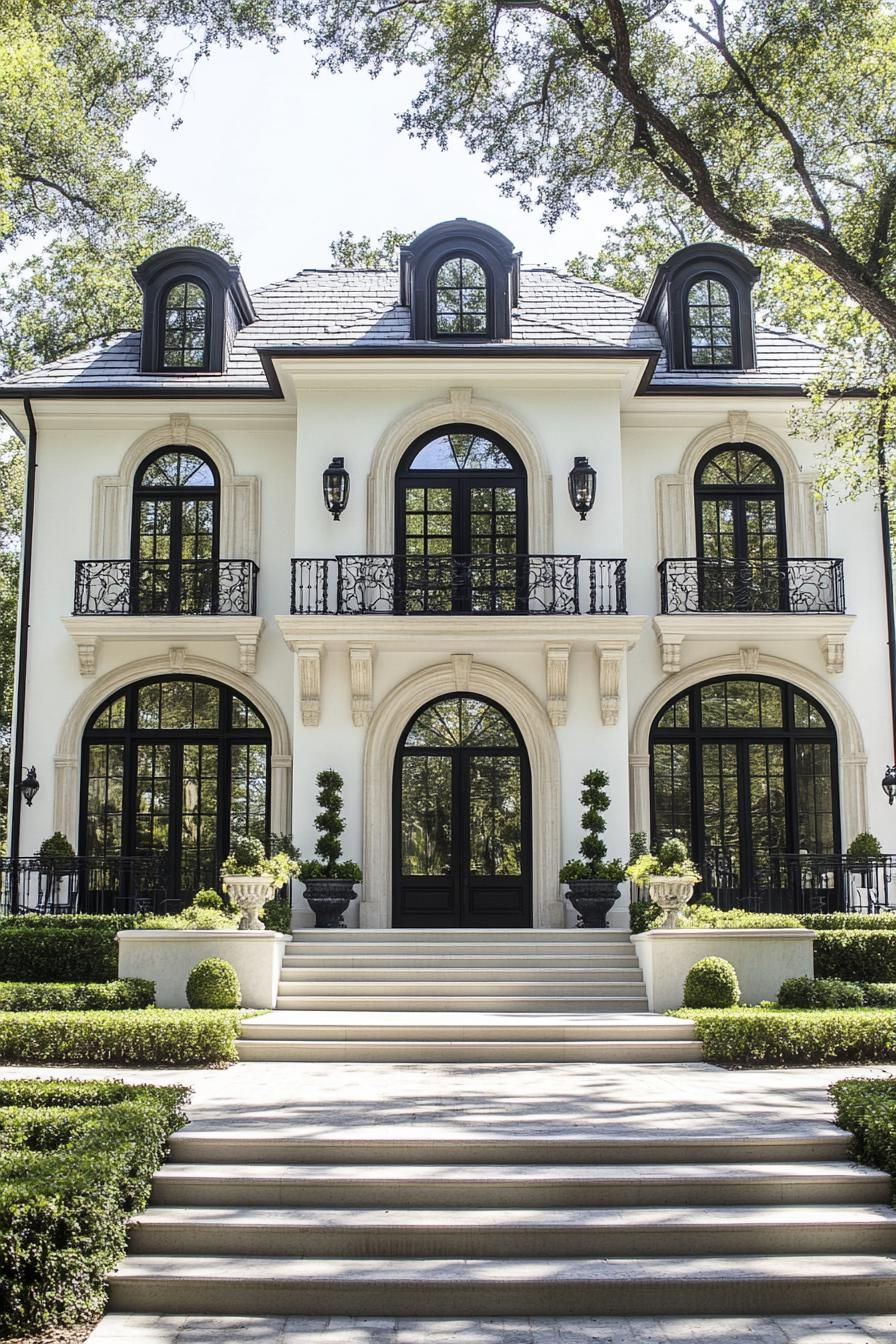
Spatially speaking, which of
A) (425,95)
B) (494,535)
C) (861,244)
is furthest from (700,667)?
(425,95)

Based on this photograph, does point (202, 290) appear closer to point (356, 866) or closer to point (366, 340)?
point (366, 340)

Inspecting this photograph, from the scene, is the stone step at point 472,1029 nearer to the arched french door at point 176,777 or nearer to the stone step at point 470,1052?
the stone step at point 470,1052

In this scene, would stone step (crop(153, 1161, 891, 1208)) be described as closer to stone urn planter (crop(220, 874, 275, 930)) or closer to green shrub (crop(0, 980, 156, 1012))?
green shrub (crop(0, 980, 156, 1012))

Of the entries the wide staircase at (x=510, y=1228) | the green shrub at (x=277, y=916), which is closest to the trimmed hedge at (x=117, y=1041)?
the wide staircase at (x=510, y=1228)

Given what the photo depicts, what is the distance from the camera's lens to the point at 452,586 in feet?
60.7

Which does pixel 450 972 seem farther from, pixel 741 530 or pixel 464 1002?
pixel 741 530

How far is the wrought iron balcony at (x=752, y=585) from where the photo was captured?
63.4ft

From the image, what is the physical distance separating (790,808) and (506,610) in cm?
512

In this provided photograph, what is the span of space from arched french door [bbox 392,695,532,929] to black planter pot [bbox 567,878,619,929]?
1157 mm

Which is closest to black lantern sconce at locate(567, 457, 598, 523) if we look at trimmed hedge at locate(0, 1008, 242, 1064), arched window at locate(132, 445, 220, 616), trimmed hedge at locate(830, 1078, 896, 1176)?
arched window at locate(132, 445, 220, 616)

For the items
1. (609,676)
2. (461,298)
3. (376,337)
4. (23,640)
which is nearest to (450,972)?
(609,676)

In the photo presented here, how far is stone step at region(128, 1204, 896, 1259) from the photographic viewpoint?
6.89 meters

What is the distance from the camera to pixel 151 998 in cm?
1370

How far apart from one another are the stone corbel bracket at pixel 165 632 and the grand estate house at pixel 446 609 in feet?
0.17
